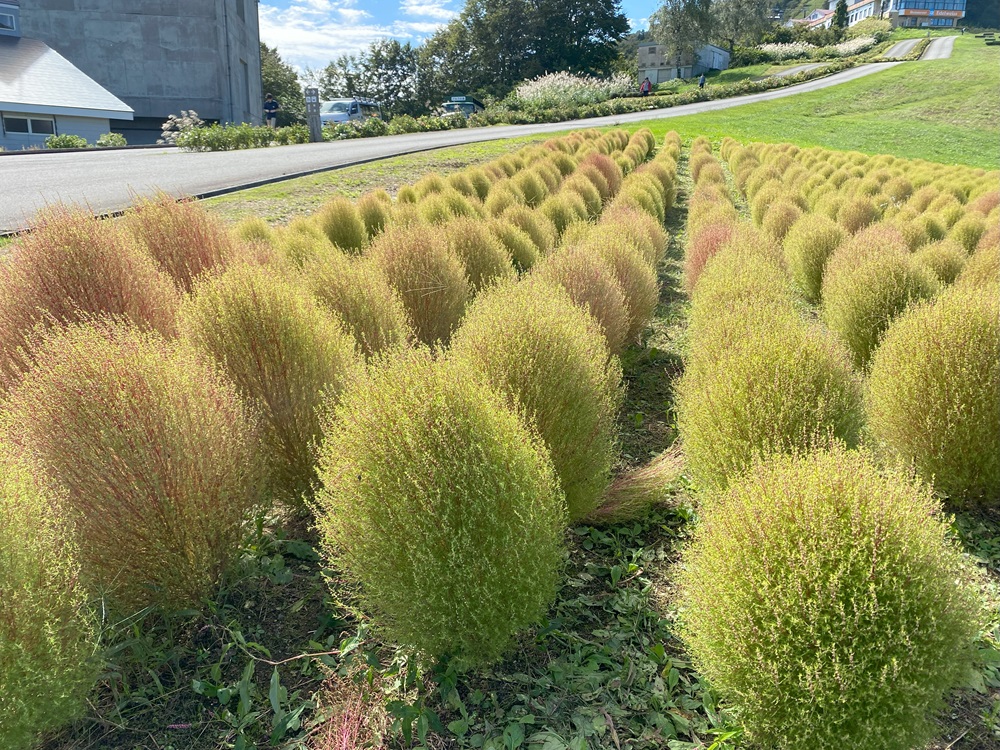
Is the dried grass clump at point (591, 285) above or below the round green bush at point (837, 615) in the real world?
above

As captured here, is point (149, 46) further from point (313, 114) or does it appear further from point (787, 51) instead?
point (787, 51)

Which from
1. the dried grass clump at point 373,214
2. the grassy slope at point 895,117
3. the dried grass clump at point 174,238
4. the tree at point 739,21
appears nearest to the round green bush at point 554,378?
the dried grass clump at point 174,238

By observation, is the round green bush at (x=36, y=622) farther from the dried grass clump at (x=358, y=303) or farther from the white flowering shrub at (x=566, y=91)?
the white flowering shrub at (x=566, y=91)

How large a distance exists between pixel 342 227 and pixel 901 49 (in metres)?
79.5

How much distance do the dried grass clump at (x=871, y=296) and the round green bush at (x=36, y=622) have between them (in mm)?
5805

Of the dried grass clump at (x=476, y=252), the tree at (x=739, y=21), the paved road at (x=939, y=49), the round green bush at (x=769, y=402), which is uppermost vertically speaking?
the tree at (x=739, y=21)

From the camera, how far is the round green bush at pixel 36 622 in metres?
2.00

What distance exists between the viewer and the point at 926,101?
39250 mm

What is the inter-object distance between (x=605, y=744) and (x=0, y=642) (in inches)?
85.8

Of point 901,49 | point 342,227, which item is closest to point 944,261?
point 342,227

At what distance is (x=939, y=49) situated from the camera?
205 ft

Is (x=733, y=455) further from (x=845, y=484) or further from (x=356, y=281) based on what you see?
(x=356, y=281)

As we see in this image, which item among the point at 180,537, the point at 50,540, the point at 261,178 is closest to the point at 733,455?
the point at 180,537

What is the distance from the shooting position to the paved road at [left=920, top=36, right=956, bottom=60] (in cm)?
5616
